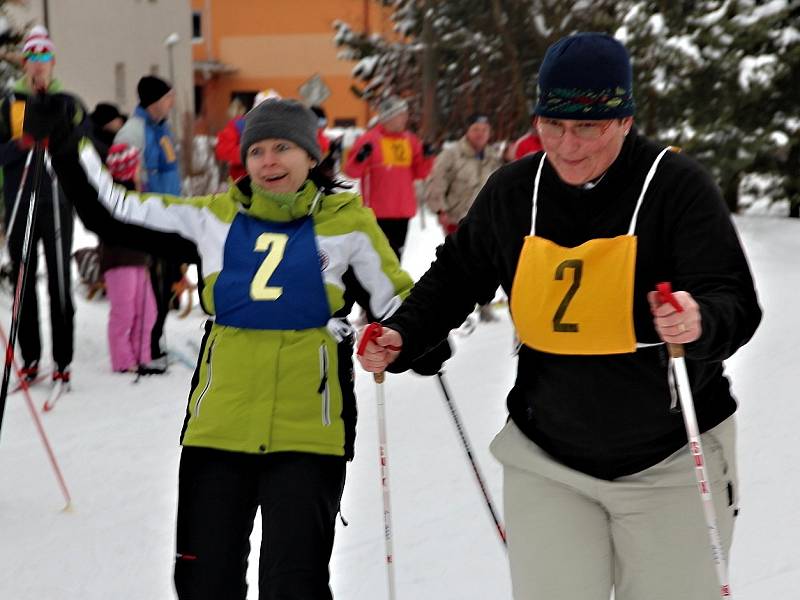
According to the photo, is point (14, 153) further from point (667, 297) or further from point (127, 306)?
point (667, 297)

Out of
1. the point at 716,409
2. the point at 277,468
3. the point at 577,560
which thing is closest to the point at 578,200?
the point at 716,409

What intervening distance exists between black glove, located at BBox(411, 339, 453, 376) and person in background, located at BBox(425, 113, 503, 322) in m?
7.79

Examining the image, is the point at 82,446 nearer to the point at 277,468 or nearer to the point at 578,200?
the point at 277,468

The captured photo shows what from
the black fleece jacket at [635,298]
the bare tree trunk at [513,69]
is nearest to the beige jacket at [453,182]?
the black fleece jacket at [635,298]

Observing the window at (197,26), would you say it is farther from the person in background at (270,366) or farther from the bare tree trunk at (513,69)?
the person in background at (270,366)

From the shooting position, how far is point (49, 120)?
3957 millimetres

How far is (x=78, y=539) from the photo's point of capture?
5473 millimetres

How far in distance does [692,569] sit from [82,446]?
4.80 m

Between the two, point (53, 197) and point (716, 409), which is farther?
point (53, 197)

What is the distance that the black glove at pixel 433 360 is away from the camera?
3.37 metres

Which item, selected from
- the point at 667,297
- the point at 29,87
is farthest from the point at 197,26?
the point at 667,297

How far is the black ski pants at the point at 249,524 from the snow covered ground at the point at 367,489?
1.39 metres

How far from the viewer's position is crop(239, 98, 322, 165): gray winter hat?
3609 millimetres

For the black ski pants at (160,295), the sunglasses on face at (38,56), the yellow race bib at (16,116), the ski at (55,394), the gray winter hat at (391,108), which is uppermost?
the sunglasses on face at (38,56)
